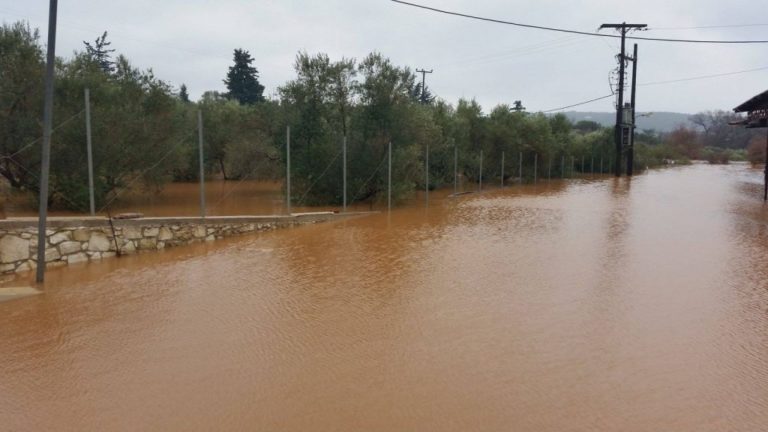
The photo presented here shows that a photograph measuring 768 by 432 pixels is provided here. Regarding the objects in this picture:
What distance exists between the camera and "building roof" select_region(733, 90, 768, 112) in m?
23.8

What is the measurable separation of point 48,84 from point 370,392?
5950 mm

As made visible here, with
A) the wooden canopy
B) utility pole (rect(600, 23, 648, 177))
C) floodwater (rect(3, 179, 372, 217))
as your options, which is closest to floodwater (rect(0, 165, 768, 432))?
floodwater (rect(3, 179, 372, 217))

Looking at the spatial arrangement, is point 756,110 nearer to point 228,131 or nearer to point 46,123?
point 228,131

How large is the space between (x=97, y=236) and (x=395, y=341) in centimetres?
634

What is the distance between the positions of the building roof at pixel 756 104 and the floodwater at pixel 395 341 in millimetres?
18240

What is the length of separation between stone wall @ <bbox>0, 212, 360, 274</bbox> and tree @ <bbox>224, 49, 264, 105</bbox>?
4295 cm

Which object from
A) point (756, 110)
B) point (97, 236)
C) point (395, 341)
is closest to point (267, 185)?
point (97, 236)

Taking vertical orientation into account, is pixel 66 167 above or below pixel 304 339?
above

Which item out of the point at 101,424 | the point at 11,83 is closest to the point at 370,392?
the point at 101,424

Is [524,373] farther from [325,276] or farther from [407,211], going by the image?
[407,211]

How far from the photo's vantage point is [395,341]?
508 cm

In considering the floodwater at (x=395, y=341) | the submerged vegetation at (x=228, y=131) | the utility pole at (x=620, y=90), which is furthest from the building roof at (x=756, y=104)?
the floodwater at (x=395, y=341)

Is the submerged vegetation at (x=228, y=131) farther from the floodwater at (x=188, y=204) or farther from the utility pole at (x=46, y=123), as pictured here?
the utility pole at (x=46, y=123)

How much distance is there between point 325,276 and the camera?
7.85 m
